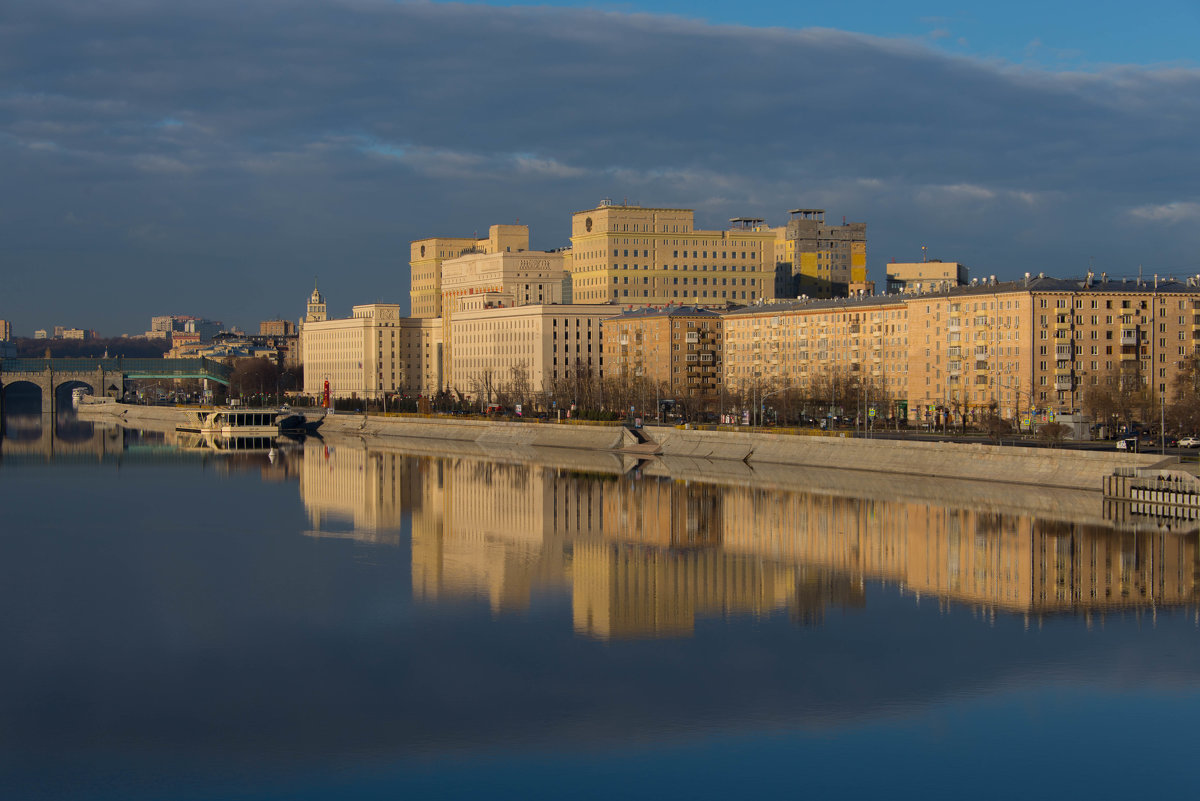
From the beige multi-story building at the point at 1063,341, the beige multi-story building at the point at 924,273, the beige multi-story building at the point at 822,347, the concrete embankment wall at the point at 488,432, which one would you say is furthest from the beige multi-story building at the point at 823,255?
the beige multi-story building at the point at 1063,341

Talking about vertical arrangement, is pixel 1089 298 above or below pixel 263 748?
above

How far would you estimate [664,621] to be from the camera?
3859cm

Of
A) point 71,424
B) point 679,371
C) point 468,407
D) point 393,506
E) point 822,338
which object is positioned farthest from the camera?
point 71,424

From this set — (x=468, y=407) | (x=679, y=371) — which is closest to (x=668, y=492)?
(x=679, y=371)

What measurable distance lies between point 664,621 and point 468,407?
113 metres

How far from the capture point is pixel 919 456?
7750 cm

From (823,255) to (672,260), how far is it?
2256 centimetres

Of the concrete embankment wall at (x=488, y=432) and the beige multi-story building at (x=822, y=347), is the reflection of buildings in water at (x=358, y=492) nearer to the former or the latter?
the concrete embankment wall at (x=488, y=432)

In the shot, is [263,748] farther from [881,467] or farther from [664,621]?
[881,467]

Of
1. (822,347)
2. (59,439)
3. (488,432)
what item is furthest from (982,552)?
(59,439)

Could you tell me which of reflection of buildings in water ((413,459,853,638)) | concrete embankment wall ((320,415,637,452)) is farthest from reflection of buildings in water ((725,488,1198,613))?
concrete embankment wall ((320,415,637,452))

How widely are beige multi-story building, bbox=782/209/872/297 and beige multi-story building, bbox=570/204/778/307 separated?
864 cm

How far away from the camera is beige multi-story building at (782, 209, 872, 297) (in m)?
168

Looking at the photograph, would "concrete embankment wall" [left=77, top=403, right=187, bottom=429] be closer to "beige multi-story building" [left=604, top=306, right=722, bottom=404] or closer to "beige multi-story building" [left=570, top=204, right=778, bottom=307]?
"beige multi-story building" [left=570, top=204, right=778, bottom=307]
